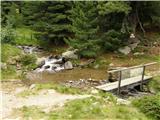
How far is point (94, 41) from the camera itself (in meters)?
23.9

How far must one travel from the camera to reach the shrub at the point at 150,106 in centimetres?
1356

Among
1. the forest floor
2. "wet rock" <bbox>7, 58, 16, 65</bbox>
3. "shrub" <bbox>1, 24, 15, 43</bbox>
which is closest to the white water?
"wet rock" <bbox>7, 58, 16, 65</bbox>

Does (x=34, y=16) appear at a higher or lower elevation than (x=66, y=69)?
higher

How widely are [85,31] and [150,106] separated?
36.9 feet

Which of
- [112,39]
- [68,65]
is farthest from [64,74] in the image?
[112,39]

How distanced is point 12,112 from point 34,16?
17.6 metres

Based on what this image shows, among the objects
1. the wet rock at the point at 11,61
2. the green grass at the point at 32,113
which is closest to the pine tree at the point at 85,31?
the wet rock at the point at 11,61

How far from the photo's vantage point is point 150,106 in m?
13.9

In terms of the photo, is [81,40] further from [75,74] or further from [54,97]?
[54,97]

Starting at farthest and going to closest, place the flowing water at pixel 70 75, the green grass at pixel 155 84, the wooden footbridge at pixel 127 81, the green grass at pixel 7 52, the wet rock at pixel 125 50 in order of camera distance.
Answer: the wet rock at pixel 125 50 → the green grass at pixel 7 52 → the flowing water at pixel 70 75 → the green grass at pixel 155 84 → the wooden footbridge at pixel 127 81

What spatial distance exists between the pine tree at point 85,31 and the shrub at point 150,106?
984 cm

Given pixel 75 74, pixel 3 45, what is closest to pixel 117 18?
pixel 75 74

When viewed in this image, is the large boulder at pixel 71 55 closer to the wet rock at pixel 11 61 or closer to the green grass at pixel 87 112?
the wet rock at pixel 11 61

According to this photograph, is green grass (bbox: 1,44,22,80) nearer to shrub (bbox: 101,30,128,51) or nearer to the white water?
the white water
